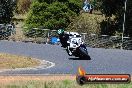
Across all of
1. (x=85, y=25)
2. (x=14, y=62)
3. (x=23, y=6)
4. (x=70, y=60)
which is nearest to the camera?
(x=14, y=62)

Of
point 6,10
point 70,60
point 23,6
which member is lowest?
point 70,60

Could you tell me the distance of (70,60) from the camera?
2819cm

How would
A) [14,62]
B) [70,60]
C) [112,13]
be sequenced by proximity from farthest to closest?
[112,13]
[70,60]
[14,62]

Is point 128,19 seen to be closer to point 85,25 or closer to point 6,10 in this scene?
point 85,25

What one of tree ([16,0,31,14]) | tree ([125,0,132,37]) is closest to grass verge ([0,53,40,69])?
tree ([125,0,132,37])

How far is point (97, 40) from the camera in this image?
40.2 metres

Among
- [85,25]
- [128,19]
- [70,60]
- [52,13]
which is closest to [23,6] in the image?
[52,13]

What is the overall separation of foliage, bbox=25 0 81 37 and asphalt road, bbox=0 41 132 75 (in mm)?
11044

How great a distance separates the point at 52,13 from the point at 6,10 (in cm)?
503

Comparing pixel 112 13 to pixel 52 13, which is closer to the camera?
pixel 112 13

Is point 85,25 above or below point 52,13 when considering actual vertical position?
below

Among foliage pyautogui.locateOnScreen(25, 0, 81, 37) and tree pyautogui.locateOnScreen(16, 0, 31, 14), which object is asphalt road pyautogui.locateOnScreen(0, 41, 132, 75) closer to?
foliage pyautogui.locateOnScreen(25, 0, 81, 37)

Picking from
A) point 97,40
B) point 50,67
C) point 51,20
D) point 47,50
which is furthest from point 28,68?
point 51,20

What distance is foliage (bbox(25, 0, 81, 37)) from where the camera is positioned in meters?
49.7
